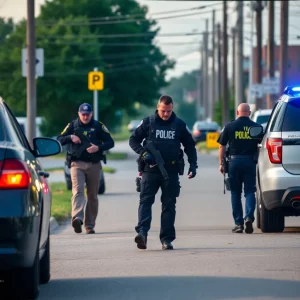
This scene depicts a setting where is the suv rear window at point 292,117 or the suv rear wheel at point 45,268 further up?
the suv rear window at point 292,117

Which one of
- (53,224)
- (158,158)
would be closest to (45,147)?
(158,158)

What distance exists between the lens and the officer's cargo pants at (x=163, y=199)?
13219mm

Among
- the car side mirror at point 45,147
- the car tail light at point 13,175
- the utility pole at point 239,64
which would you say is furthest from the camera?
the utility pole at point 239,64

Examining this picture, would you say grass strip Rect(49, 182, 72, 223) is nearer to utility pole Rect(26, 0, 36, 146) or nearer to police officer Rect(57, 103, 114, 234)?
utility pole Rect(26, 0, 36, 146)

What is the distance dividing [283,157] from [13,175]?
6524 mm

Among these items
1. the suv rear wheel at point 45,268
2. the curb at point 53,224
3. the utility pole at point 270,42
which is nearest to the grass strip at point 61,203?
the curb at point 53,224

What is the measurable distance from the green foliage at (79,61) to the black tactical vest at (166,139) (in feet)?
165

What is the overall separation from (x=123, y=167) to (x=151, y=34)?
29.7 meters

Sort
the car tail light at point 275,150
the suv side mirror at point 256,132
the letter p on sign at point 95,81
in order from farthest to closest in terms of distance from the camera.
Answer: the letter p on sign at point 95,81
the suv side mirror at point 256,132
the car tail light at point 275,150

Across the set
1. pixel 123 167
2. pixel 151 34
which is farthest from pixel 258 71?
pixel 151 34

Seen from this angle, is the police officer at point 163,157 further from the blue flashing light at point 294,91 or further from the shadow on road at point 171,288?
the shadow on road at point 171,288

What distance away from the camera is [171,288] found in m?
9.91

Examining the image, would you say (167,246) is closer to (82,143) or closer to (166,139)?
(166,139)

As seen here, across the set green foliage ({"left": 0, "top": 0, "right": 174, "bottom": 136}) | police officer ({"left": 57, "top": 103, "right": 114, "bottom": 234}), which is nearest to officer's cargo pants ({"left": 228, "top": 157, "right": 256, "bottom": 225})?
police officer ({"left": 57, "top": 103, "right": 114, "bottom": 234})
